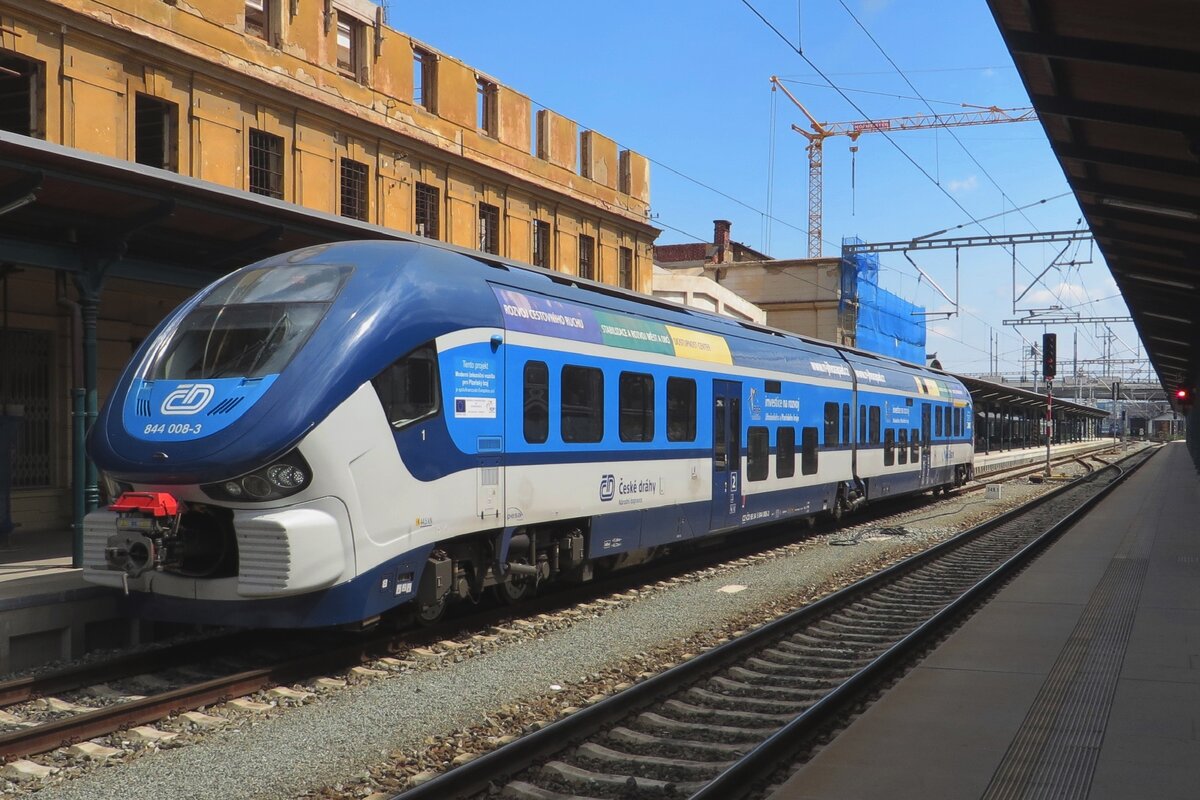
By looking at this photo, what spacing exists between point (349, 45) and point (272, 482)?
601 inches

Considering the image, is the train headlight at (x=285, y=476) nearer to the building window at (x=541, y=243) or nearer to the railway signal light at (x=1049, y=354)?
the building window at (x=541, y=243)

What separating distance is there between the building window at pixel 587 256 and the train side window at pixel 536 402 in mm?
17890

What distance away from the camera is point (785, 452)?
16234 millimetres

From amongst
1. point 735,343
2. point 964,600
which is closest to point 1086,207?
point 735,343

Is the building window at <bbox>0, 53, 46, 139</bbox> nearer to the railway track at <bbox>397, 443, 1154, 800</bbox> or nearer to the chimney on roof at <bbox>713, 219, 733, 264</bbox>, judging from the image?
the railway track at <bbox>397, 443, 1154, 800</bbox>

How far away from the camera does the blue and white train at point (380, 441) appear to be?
780cm

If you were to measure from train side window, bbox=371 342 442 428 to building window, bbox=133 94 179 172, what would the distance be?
988cm

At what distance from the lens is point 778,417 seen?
52.2 feet

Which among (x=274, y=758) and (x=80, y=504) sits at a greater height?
(x=80, y=504)

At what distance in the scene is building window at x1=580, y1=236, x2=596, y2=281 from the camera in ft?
92.1

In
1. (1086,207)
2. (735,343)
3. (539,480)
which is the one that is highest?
(1086,207)

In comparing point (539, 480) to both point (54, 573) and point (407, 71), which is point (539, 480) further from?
point (407, 71)

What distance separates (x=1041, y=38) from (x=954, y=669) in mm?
5127

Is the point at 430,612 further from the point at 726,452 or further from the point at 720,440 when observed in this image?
the point at 726,452
